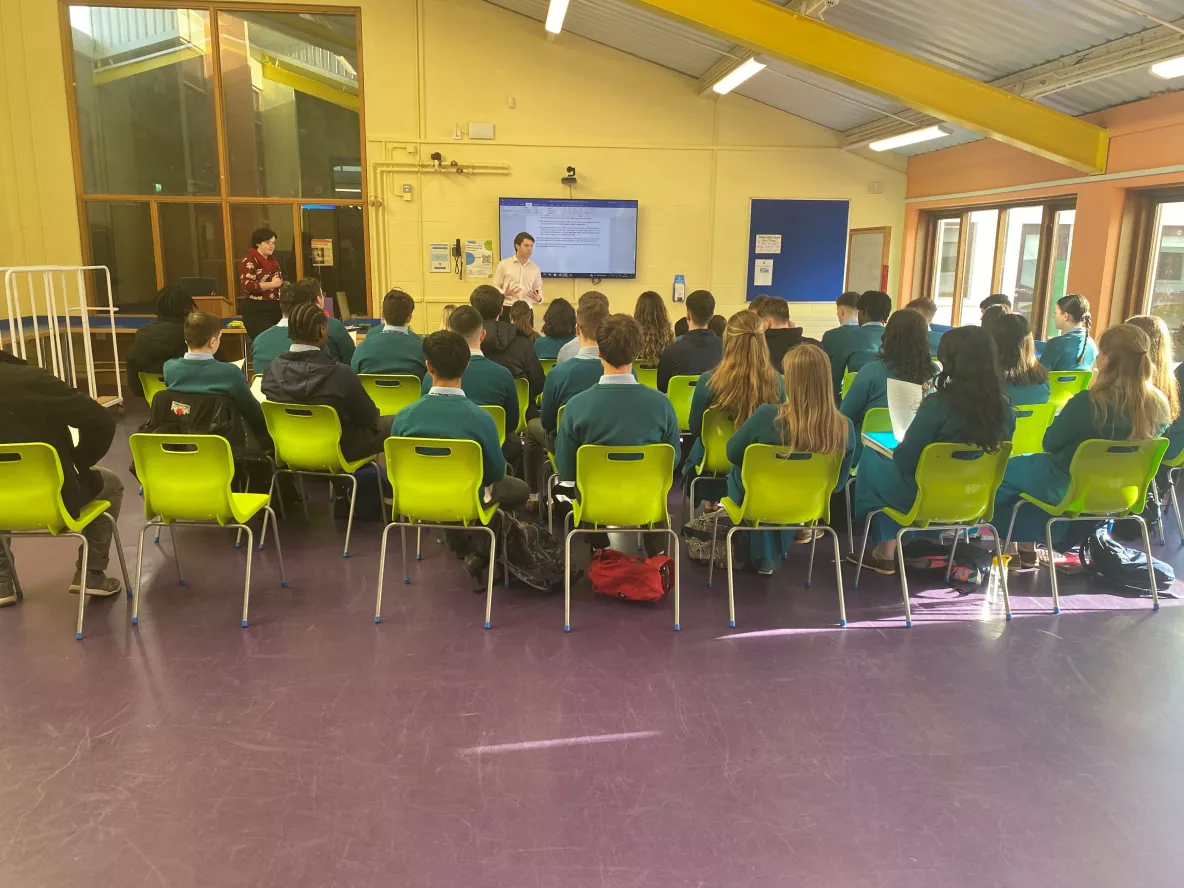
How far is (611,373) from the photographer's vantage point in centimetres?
348

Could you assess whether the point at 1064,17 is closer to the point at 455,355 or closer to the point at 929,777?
the point at 455,355

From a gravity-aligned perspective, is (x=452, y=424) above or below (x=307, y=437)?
above

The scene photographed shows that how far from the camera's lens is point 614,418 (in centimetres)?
338

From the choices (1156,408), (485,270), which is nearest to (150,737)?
(1156,408)

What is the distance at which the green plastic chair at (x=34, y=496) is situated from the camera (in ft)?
9.86

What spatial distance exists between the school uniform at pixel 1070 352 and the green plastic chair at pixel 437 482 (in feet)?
13.1

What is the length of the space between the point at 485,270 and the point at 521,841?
8126mm

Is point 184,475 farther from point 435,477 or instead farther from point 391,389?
point 391,389

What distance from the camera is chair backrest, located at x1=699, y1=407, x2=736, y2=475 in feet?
13.0

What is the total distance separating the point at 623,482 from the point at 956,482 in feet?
4.71

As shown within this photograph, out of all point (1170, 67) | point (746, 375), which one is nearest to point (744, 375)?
point (746, 375)

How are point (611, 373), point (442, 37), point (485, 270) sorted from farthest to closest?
point (485, 270) < point (442, 37) < point (611, 373)

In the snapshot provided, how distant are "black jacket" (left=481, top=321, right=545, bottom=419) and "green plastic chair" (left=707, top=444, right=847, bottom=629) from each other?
2058 millimetres

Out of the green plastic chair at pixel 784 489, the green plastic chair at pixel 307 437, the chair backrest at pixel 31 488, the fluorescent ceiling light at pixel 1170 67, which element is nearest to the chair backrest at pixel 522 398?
the green plastic chair at pixel 307 437
